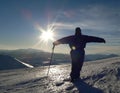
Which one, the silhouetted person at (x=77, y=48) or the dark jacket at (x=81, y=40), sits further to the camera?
the dark jacket at (x=81, y=40)

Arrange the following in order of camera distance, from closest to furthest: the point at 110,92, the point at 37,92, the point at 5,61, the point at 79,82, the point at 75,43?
the point at 110,92
the point at 37,92
the point at 79,82
the point at 75,43
the point at 5,61

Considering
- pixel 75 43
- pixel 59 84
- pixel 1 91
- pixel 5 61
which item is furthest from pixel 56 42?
pixel 5 61

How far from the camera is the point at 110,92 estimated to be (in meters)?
8.70

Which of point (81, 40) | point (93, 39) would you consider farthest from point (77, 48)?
point (93, 39)

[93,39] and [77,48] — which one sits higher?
[93,39]

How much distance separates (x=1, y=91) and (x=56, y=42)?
4.15 meters

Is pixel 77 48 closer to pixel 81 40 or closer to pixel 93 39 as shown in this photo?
pixel 81 40

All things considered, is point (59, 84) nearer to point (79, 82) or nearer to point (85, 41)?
point (79, 82)

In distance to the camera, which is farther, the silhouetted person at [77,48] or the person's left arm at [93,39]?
the person's left arm at [93,39]

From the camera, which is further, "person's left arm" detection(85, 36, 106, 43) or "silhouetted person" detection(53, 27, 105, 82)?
"person's left arm" detection(85, 36, 106, 43)

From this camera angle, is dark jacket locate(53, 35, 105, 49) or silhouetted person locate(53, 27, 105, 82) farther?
dark jacket locate(53, 35, 105, 49)

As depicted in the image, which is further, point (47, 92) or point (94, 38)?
point (94, 38)

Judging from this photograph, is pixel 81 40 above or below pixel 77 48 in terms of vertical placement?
above

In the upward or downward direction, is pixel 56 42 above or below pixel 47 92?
above
